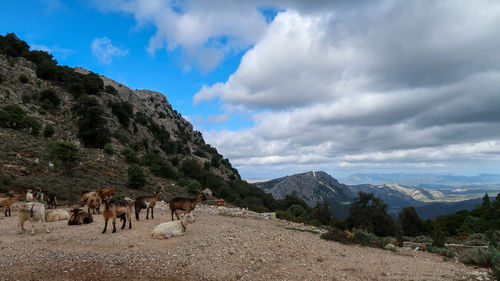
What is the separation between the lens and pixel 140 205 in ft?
40.4

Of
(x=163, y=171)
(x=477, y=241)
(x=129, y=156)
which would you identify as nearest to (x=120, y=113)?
(x=129, y=156)

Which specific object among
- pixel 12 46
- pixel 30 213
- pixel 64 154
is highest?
pixel 12 46

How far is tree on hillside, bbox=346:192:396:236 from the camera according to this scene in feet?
166

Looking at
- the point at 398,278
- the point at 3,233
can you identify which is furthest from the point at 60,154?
the point at 398,278

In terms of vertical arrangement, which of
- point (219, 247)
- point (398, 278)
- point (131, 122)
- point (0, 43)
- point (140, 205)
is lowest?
point (398, 278)

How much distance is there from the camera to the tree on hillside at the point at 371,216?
166 ft

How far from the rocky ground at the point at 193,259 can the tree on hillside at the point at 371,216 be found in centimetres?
4520

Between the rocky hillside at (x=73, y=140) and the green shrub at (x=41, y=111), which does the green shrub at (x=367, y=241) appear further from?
the green shrub at (x=41, y=111)

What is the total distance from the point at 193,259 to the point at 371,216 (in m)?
52.5

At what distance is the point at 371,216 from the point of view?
51.4 meters

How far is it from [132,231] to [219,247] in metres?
3.67

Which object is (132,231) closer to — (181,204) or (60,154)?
(181,204)

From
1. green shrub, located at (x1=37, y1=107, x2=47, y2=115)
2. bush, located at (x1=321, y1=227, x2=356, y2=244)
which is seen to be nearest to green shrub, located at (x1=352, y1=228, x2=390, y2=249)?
bush, located at (x1=321, y1=227, x2=356, y2=244)

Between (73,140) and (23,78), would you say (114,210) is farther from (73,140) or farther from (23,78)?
(23,78)
